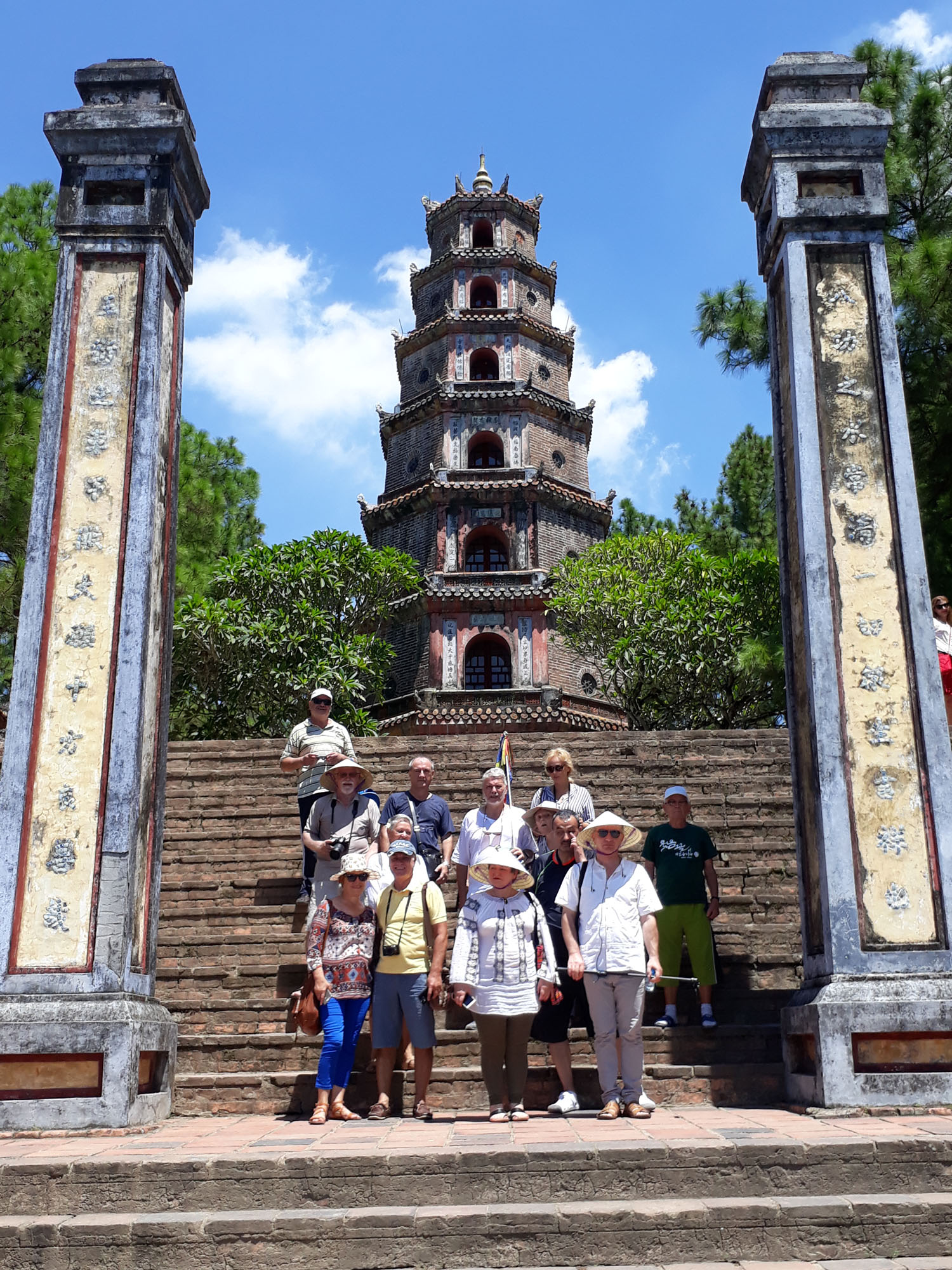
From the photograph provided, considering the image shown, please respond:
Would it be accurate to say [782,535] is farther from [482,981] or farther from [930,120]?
[930,120]

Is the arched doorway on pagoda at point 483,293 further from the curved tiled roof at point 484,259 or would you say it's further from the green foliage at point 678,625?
the green foliage at point 678,625

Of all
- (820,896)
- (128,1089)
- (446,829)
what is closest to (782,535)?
(820,896)

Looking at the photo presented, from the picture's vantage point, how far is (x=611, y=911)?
18.6 ft

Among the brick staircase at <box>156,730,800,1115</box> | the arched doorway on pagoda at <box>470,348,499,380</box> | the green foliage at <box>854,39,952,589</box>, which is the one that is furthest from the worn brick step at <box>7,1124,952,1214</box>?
the arched doorway on pagoda at <box>470,348,499,380</box>

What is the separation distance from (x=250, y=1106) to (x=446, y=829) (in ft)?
6.42

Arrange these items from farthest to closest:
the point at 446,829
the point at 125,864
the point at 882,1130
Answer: the point at 446,829
the point at 125,864
the point at 882,1130

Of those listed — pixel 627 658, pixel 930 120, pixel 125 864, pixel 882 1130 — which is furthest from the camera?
pixel 627 658

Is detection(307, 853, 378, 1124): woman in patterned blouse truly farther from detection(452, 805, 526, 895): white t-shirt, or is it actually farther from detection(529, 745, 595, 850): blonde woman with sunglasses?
detection(529, 745, 595, 850): blonde woman with sunglasses

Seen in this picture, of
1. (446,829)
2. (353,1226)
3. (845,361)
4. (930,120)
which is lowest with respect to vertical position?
(353,1226)

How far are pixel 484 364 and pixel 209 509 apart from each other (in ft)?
25.1

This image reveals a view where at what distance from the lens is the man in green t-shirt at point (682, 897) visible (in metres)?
6.64

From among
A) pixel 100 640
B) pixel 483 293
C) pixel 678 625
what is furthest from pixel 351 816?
pixel 483 293

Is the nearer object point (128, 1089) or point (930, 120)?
point (128, 1089)

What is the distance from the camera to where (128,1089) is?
5.46 metres
